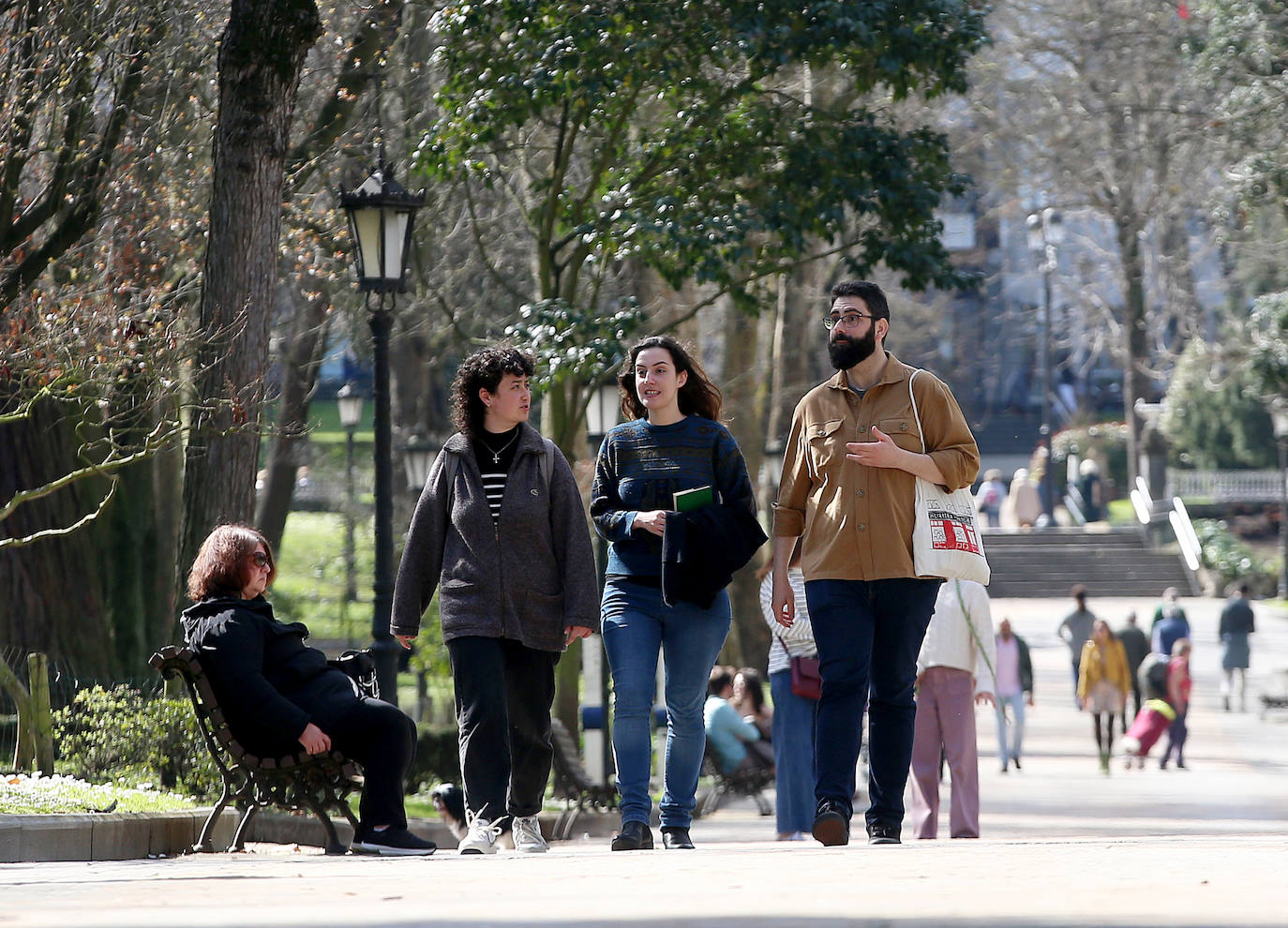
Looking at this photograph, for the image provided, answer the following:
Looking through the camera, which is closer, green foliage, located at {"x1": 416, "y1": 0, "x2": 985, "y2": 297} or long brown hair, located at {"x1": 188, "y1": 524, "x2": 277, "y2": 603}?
long brown hair, located at {"x1": 188, "y1": 524, "x2": 277, "y2": 603}

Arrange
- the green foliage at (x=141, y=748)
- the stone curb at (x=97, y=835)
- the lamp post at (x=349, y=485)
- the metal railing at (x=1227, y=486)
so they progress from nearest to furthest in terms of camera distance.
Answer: the stone curb at (x=97, y=835) → the green foliage at (x=141, y=748) → the lamp post at (x=349, y=485) → the metal railing at (x=1227, y=486)

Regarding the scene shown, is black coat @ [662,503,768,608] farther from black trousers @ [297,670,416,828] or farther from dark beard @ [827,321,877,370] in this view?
black trousers @ [297,670,416,828]

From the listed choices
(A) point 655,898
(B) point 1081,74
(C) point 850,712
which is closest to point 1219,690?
(B) point 1081,74

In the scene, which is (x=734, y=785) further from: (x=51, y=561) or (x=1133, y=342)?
(x=1133, y=342)

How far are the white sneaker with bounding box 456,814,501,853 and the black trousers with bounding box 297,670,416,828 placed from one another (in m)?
0.38

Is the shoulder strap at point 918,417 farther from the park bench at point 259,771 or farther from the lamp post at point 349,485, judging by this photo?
the lamp post at point 349,485

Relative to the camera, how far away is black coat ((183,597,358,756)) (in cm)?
680

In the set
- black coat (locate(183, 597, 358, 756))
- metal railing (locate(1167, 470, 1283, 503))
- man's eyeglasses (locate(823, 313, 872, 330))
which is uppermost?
man's eyeglasses (locate(823, 313, 872, 330))

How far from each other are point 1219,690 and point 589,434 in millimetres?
14864

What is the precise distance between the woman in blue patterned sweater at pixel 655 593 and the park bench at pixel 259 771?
119 cm

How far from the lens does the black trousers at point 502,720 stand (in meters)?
6.62

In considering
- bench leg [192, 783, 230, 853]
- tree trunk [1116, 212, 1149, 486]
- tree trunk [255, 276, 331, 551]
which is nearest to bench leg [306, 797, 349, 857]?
bench leg [192, 783, 230, 853]

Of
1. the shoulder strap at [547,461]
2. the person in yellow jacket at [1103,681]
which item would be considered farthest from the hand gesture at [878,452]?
the person in yellow jacket at [1103,681]

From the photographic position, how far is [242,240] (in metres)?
10.8
